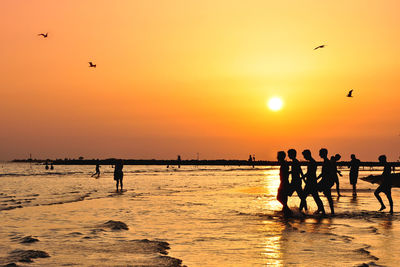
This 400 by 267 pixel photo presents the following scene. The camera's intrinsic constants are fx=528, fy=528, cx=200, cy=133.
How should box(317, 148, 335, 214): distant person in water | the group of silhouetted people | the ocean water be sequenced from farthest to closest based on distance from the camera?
box(317, 148, 335, 214): distant person in water → the group of silhouetted people → the ocean water

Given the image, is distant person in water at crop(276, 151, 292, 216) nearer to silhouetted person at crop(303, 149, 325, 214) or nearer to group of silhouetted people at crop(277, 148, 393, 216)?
group of silhouetted people at crop(277, 148, 393, 216)

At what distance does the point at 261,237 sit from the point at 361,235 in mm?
2263

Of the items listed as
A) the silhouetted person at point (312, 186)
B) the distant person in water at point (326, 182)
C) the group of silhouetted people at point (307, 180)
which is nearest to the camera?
the group of silhouetted people at point (307, 180)

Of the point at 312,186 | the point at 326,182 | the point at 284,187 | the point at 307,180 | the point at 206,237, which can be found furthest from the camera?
the point at 326,182

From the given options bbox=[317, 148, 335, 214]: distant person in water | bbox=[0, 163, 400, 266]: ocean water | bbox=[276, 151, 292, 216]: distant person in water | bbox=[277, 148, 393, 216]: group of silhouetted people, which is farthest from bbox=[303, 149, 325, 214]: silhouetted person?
bbox=[276, 151, 292, 216]: distant person in water

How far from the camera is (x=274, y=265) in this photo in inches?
333

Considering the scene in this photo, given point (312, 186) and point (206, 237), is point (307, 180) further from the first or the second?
point (206, 237)

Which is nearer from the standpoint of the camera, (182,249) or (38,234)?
(182,249)

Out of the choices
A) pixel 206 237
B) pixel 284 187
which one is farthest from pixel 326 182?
pixel 206 237

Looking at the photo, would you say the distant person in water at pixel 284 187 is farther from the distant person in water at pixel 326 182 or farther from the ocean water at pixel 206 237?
the distant person in water at pixel 326 182

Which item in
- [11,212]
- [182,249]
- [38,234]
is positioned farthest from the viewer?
[11,212]

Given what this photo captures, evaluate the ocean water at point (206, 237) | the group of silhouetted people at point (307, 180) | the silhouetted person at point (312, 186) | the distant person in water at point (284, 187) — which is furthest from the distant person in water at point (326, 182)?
the distant person in water at point (284, 187)

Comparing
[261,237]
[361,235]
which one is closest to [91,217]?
[261,237]

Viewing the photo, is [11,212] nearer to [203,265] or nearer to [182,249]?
[182,249]
